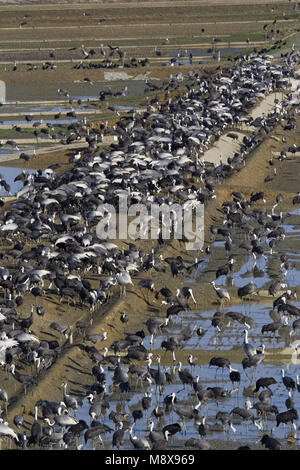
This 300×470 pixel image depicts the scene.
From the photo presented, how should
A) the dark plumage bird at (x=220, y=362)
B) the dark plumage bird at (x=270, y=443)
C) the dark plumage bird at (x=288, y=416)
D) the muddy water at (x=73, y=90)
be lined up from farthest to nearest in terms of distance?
the muddy water at (x=73, y=90) → the dark plumage bird at (x=220, y=362) → the dark plumage bird at (x=288, y=416) → the dark plumage bird at (x=270, y=443)

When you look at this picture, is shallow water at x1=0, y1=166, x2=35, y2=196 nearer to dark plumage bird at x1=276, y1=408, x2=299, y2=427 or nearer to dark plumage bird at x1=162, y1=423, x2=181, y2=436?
dark plumage bird at x1=162, y1=423, x2=181, y2=436

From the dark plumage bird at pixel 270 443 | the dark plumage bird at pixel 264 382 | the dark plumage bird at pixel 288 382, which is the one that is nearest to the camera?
the dark plumage bird at pixel 270 443

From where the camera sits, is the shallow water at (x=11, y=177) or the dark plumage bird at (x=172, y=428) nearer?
the dark plumage bird at (x=172, y=428)

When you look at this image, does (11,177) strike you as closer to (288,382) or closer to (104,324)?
(104,324)

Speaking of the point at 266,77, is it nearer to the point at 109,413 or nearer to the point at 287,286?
the point at 287,286

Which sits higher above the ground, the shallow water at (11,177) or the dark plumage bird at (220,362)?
the dark plumage bird at (220,362)

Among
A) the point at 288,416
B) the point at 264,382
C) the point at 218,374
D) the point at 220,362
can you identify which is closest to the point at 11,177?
the point at 218,374

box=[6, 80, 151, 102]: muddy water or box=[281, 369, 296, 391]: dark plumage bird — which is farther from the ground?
box=[281, 369, 296, 391]: dark plumage bird

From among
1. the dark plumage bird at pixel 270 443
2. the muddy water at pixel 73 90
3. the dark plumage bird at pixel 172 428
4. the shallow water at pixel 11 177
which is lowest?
the muddy water at pixel 73 90

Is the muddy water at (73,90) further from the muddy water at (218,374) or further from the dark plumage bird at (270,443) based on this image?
the dark plumage bird at (270,443)

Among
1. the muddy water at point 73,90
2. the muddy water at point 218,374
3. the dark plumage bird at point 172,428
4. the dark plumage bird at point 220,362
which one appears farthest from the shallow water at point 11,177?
the dark plumage bird at point 172,428

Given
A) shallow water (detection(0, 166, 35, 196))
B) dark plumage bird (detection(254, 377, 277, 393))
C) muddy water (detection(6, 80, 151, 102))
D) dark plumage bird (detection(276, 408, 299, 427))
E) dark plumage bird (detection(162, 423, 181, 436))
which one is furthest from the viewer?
muddy water (detection(6, 80, 151, 102))

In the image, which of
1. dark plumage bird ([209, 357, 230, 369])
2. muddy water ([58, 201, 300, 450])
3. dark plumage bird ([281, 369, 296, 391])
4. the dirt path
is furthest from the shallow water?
dark plumage bird ([281, 369, 296, 391])
